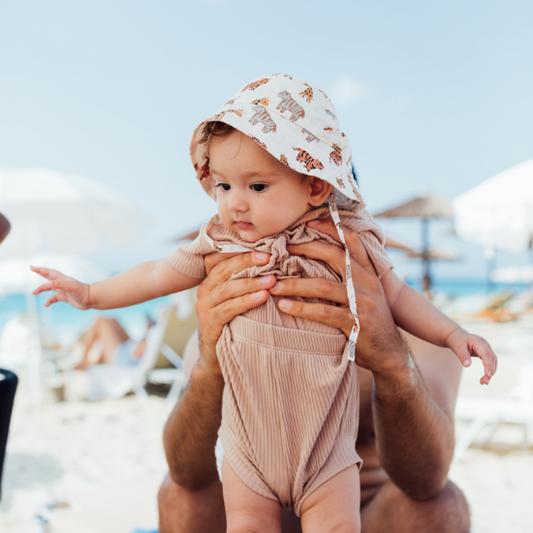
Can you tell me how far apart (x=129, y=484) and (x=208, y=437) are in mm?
1992

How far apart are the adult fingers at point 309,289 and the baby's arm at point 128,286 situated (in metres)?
0.39

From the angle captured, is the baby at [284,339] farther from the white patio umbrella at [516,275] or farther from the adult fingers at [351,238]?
the white patio umbrella at [516,275]

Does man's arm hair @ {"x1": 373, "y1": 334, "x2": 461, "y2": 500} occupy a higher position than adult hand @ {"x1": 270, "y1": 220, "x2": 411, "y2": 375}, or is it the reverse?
adult hand @ {"x1": 270, "y1": 220, "x2": 411, "y2": 375}

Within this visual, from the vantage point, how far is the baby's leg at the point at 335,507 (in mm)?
1248

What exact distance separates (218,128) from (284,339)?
0.69m

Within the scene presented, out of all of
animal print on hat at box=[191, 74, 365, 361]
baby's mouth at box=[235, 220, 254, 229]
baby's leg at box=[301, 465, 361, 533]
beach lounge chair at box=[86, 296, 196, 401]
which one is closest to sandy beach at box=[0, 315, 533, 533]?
beach lounge chair at box=[86, 296, 196, 401]

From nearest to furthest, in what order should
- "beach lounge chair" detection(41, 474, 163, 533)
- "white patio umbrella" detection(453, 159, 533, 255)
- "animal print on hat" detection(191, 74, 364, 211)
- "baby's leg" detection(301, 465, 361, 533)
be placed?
"baby's leg" detection(301, 465, 361, 533) < "animal print on hat" detection(191, 74, 364, 211) < "beach lounge chair" detection(41, 474, 163, 533) < "white patio umbrella" detection(453, 159, 533, 255)

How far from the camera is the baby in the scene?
1339 mm

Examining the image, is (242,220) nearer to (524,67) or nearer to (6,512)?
(6,512)

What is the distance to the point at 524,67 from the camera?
77750 mm

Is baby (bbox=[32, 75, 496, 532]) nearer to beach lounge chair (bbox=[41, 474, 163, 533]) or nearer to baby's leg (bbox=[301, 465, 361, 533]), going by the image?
baby's leg (bbox=[301, 465, 361, 533])

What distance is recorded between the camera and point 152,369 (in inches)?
309

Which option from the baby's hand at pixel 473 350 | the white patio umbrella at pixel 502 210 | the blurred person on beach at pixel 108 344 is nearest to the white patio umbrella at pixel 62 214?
the blurred person on beach at pixel 108 344

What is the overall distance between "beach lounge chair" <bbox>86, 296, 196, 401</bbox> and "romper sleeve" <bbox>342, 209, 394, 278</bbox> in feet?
21.0
